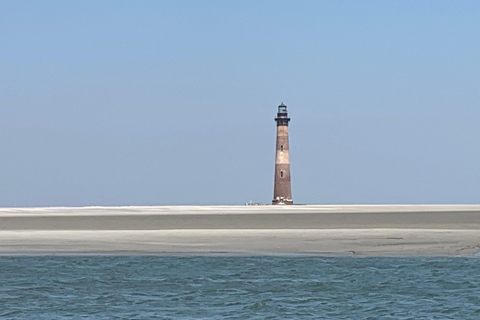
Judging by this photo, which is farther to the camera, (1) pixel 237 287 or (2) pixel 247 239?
(2) pixel 247 239

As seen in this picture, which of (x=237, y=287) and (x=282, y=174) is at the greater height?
(x=282, y=174)

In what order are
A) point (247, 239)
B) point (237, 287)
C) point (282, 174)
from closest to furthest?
1. point (237, 287)
2. point (247, 239)
3. point (282, 174)

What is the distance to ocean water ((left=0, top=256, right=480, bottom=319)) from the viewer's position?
1695 centimetres

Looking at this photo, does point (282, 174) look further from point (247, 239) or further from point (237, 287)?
point (237, 287)

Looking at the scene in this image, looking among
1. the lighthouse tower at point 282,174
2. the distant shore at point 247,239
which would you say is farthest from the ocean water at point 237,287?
the lighthouse tower at point 282,174

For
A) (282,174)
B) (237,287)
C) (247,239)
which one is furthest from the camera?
(282,174)

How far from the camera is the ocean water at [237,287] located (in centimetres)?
1695

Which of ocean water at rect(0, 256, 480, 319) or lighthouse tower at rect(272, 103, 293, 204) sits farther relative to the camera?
lighthouse tower at rect(272, 103, 293, 204)

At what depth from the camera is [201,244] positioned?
101ft

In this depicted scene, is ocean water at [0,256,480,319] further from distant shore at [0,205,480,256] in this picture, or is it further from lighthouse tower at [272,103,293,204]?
lighthouse tower at [272,103,293,204]

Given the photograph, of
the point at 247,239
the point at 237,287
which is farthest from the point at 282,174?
the point at 237,287

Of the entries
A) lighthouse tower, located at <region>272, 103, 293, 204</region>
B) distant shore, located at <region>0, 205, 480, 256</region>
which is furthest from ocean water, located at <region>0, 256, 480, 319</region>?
lighthouse tower, located at <region>272, 103, 293, 204</region>

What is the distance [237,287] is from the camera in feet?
66.0

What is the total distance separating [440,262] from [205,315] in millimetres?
9497
